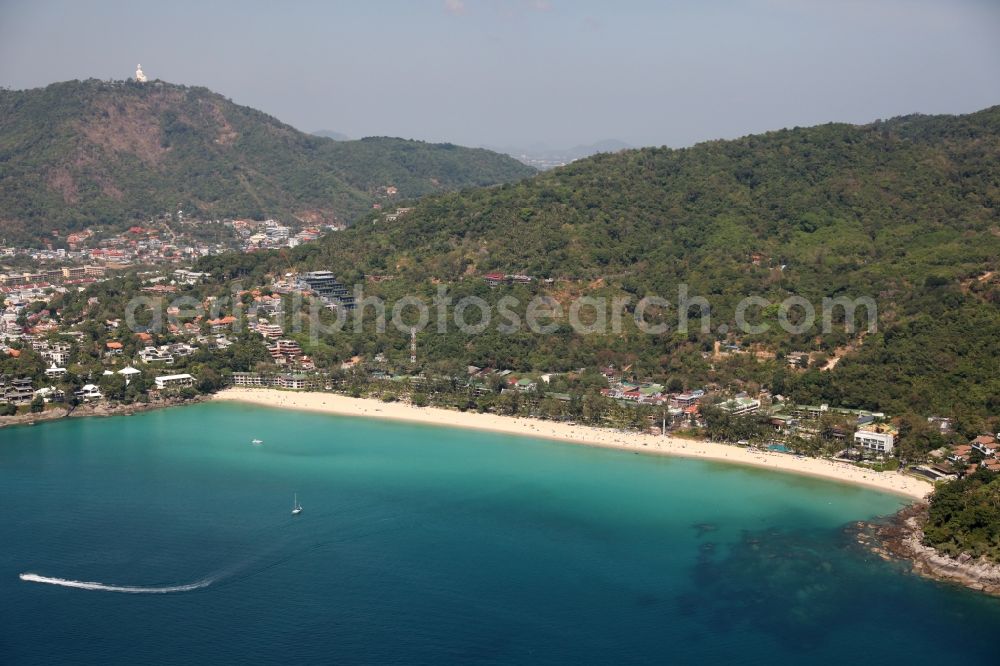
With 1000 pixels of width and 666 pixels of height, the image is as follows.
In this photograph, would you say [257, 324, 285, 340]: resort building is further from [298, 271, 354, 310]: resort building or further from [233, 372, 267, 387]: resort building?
[298, 271, 354, 310]: resort building

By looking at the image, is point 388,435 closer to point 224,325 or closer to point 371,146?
point 224,325

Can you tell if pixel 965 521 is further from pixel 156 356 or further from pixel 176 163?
pixel 176 163

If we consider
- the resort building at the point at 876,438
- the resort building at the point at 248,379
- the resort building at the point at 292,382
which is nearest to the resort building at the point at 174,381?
the resort building at the point at 248,379

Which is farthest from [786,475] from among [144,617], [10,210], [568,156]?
[568,156]

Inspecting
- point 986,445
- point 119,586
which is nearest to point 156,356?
point 119,586

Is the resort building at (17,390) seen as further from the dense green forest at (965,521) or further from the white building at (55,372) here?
the dense green forest at (965,521)

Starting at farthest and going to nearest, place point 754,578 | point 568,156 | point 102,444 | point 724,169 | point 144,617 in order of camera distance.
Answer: point 568,156
point 724,169
point 102,444
point 754,578
point 144,617

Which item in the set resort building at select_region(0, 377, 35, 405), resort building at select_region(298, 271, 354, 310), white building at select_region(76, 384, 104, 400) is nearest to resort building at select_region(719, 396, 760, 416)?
resort building at select_region(298, 271, 354, 310)
